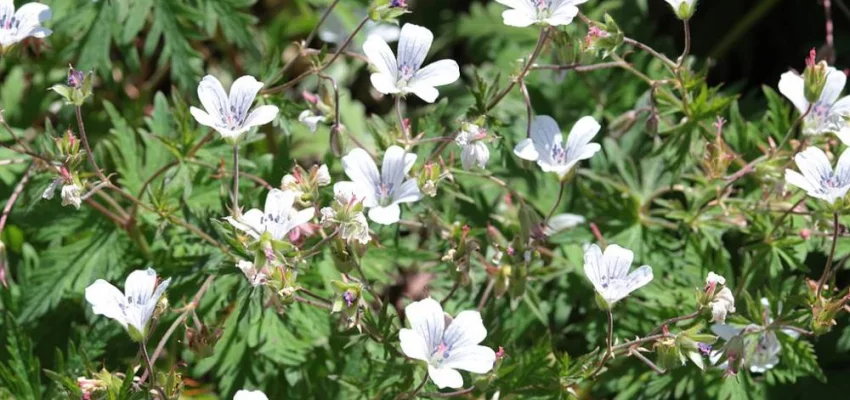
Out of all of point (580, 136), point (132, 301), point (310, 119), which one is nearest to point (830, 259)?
point (580, 136)

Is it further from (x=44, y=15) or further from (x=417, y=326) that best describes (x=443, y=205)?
(x=44, y=15)

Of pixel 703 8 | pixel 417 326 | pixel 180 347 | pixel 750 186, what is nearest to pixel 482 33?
pixel 703 8

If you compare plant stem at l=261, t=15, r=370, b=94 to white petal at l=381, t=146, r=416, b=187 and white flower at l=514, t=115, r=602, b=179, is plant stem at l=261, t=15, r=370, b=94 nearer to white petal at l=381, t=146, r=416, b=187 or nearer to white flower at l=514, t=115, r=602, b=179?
white petal at l=381, t=146, r=416, b=187

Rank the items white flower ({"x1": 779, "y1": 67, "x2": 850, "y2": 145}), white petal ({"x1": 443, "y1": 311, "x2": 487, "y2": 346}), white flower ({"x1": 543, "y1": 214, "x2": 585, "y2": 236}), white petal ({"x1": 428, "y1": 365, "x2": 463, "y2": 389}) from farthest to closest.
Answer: white flower ({"x1": 543, "y1": 214, "x2": 585, "y2": 236}) < white flower ({"x1": 779, "y1": 67, "x2": 850, "y2": 145}) < white petal ({"x1": 443, "y1": 311, "x2": 487, "y2": 346}) < white petal ({"x1": 428, "y1": 365, "x2": 463, "y2": 389})

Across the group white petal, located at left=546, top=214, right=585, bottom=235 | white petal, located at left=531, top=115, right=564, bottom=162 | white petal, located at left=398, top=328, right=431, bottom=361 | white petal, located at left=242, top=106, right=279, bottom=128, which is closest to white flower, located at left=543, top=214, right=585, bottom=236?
white petal, located at left=546, top=214, right=585, bottom=235

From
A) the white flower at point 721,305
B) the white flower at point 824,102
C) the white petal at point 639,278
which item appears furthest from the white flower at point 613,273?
the white flower at point 824,102

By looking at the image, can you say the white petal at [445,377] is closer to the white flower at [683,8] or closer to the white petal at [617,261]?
the white petal at [617,261]
